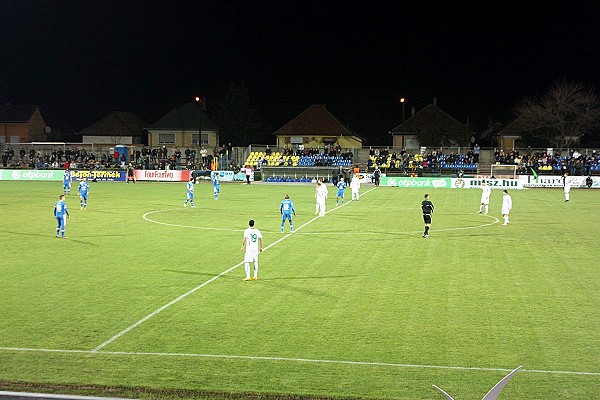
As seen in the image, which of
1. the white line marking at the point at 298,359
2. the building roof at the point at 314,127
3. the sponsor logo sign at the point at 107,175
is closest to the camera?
the white line marking at the point at 298,359

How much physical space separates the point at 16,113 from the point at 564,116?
8368 centimetres

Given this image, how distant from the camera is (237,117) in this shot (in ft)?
381

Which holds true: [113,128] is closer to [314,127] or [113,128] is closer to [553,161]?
[314,127]

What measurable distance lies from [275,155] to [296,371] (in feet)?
208

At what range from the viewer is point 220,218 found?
1362 inches

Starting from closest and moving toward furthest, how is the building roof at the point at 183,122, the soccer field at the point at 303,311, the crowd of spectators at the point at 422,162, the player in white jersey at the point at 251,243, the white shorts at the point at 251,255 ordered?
the soccer field at the point at 303,311
the player in white jersey at the point at 251,243
the white shorts at the point at 251,255
the crowd of spectators at the point at 422,162
the building roof at the point at 183,122

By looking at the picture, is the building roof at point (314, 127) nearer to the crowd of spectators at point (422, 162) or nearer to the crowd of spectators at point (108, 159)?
the crowd of spectators at point (108, 159)

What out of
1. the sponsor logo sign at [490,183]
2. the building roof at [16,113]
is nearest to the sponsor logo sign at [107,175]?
the sponsor logo sign at [490,183]

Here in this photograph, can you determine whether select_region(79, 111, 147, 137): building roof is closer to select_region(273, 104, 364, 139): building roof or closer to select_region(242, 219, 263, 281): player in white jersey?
select_region(273, 104, 364, 139): building roof

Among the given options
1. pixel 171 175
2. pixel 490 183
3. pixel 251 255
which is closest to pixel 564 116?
pixel 490 183

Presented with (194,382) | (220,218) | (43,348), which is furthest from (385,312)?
(220,218)

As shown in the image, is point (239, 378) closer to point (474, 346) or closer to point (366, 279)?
point (474, 346)

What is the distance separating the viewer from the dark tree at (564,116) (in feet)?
279

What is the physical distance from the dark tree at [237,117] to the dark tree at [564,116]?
47.3 m
